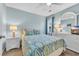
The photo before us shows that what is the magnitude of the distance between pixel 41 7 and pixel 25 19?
1.27ft

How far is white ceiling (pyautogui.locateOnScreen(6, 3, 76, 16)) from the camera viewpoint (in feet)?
4.81

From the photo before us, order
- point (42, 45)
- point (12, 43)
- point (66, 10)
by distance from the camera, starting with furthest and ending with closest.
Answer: point (12, 43), point (66, 10), point (42, 45)

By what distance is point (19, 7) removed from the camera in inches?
59.7

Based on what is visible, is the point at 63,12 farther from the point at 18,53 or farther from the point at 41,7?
the point at 18,53

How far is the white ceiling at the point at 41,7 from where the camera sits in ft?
4.81

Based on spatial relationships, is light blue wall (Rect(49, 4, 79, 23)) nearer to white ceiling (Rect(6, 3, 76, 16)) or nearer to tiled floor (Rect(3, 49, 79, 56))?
white ceiling (Rect(6, 3, 76, 16))

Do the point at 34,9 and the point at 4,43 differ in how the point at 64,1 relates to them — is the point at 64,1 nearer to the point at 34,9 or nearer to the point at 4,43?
the point at 34,9

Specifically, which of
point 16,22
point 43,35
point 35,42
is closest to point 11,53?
point 35,42

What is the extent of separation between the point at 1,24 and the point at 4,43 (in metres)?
0.39

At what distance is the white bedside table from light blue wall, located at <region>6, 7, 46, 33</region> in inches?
13.4

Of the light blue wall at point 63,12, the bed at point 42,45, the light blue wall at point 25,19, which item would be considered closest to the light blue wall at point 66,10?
the light blue wall at point 63,12

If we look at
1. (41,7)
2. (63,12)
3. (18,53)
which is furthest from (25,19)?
(63,12)

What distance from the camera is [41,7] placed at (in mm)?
1514

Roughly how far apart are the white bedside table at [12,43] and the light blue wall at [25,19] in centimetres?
34
